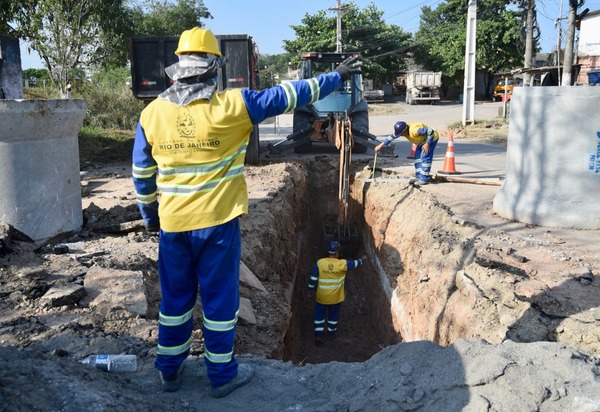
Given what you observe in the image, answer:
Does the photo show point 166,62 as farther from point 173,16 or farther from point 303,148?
point 173,16

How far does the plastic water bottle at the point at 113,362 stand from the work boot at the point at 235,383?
0.53 m

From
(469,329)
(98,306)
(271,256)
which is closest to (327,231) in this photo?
(271,256)

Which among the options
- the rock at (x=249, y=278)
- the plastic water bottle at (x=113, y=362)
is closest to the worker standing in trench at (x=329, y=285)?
the rock at (x=249, y=278)

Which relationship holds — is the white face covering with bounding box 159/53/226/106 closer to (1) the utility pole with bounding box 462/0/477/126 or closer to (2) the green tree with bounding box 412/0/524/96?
(1) the utility pole with bounding box 462/0/477/126

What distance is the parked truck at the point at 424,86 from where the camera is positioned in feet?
123

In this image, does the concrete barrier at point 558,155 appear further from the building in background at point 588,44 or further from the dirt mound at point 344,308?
the building in background at point 588,44

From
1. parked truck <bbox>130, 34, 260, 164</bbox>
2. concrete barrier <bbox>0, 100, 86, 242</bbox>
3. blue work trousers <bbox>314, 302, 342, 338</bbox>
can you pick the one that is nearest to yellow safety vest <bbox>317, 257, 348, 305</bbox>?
blue work trousers <bbox>314, 302, 342, 338</bbox>

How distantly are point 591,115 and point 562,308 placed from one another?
2981 mm

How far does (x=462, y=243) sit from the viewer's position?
6500 millimetres

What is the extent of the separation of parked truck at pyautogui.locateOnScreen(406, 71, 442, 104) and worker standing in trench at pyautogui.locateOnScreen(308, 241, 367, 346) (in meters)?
31.6

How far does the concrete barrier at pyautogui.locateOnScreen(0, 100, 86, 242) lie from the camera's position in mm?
5266

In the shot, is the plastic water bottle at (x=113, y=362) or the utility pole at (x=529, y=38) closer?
the plastic water bottle at (x=113, y=362)

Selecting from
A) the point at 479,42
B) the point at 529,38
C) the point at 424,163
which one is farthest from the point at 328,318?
the point at 479,42

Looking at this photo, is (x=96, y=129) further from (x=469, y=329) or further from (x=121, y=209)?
(x=469, y=329)
